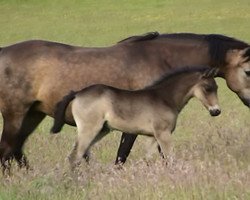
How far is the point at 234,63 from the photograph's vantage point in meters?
9.96

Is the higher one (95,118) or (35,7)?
(95,118)

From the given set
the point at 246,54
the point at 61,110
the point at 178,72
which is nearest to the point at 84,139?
the point at 61,110

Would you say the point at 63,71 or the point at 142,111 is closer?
the point at 142,111

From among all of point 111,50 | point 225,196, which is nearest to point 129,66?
point 111,50

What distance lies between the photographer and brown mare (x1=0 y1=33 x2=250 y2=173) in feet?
32.2

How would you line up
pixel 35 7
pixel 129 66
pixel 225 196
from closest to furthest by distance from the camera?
pixel 225 196
pixel 129 66
pixel 35 7

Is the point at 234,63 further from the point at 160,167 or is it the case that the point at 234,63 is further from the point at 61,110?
the point at 160,167

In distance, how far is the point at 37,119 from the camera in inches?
406

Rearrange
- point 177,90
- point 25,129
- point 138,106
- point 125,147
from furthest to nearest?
point 25,129 → point 125,147 → point 177,90 → point 138,106

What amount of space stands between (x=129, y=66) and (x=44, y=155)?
5.96ft

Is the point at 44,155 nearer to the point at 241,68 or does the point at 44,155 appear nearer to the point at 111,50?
the point at 111,50

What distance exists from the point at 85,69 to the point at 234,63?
2.09 meters

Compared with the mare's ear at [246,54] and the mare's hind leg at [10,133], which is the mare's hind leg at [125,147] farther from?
the mare's ear at [246,54]

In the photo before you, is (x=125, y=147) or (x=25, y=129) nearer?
(x=125, y=147)
